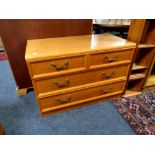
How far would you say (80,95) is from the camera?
142 centimetres

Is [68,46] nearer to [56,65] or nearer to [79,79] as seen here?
[56,65]

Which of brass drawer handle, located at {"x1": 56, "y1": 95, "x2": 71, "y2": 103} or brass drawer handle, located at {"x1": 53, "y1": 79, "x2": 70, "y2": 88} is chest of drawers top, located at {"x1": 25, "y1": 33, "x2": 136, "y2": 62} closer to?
brass drawer handle, located at {"x1": 53, "y1": 79, "x2": 70, "y2": 88}

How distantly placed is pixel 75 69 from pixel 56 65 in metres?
0.18

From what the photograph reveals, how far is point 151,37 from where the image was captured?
1409mm

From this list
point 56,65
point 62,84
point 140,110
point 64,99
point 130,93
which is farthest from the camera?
point 130,93

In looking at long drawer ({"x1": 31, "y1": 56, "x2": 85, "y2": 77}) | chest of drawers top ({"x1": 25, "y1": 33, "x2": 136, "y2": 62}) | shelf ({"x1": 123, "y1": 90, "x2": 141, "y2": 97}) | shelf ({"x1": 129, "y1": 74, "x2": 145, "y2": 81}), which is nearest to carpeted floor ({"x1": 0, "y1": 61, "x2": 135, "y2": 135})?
shelf ({"x1": 123, "y1": 90, "x2": 141, "y2": 97})

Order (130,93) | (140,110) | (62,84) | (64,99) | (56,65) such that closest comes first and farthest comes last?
(56,65)
(62,84)
(64,99)
(140,110)
(130,93)

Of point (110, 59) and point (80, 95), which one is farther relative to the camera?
point (80, 95)

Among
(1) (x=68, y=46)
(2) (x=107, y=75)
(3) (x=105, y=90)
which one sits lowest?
(3) (x=105, y=90)

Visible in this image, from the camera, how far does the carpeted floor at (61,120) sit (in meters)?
1.28

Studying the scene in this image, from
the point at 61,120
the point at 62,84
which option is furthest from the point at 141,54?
the point at 61,120

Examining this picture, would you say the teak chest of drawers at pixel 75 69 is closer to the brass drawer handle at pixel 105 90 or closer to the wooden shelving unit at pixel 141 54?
the brass drawer handle at pixel 105 90
